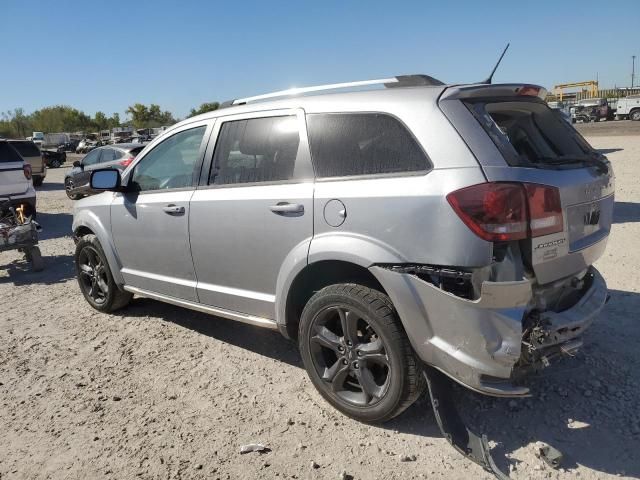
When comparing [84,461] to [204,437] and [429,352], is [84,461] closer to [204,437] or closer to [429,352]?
[204,437]

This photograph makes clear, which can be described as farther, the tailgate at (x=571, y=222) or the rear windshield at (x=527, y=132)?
the rear windshield at (x=527, y=132)

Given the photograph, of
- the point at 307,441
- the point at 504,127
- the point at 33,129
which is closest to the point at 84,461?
the point at 307,441

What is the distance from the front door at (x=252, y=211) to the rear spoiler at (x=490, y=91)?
949 millimetres

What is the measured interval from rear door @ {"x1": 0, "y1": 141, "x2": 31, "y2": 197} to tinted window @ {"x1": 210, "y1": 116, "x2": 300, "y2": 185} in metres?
5.97

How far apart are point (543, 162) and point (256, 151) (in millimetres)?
1827

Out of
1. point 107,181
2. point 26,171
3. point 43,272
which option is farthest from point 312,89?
point 26,171

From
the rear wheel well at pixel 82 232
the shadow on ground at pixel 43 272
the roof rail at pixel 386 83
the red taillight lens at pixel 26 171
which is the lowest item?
the shadow on ground at pixel 43 272

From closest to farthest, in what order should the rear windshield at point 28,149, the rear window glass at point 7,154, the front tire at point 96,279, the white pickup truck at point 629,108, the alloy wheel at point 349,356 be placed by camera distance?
the alloy wheel at point 349,356 → the front tire at point 96,279 → the rear window glass at point 7,154 → the rear windshield at point 28,149 → the white pickup truck at point 629,108

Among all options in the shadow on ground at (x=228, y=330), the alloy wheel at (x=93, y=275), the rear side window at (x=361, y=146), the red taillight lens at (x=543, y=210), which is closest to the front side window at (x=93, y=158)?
the alloy wheel at (x=93, y=275)

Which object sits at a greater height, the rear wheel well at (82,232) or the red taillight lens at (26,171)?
the red taillight lens at (26,171)

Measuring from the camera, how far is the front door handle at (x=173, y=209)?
12.7ft

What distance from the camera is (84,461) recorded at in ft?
9.35

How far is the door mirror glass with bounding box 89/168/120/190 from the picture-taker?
14.3 feet

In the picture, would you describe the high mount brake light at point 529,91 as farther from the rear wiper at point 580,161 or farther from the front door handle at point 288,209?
the front door handle at point 288,209
